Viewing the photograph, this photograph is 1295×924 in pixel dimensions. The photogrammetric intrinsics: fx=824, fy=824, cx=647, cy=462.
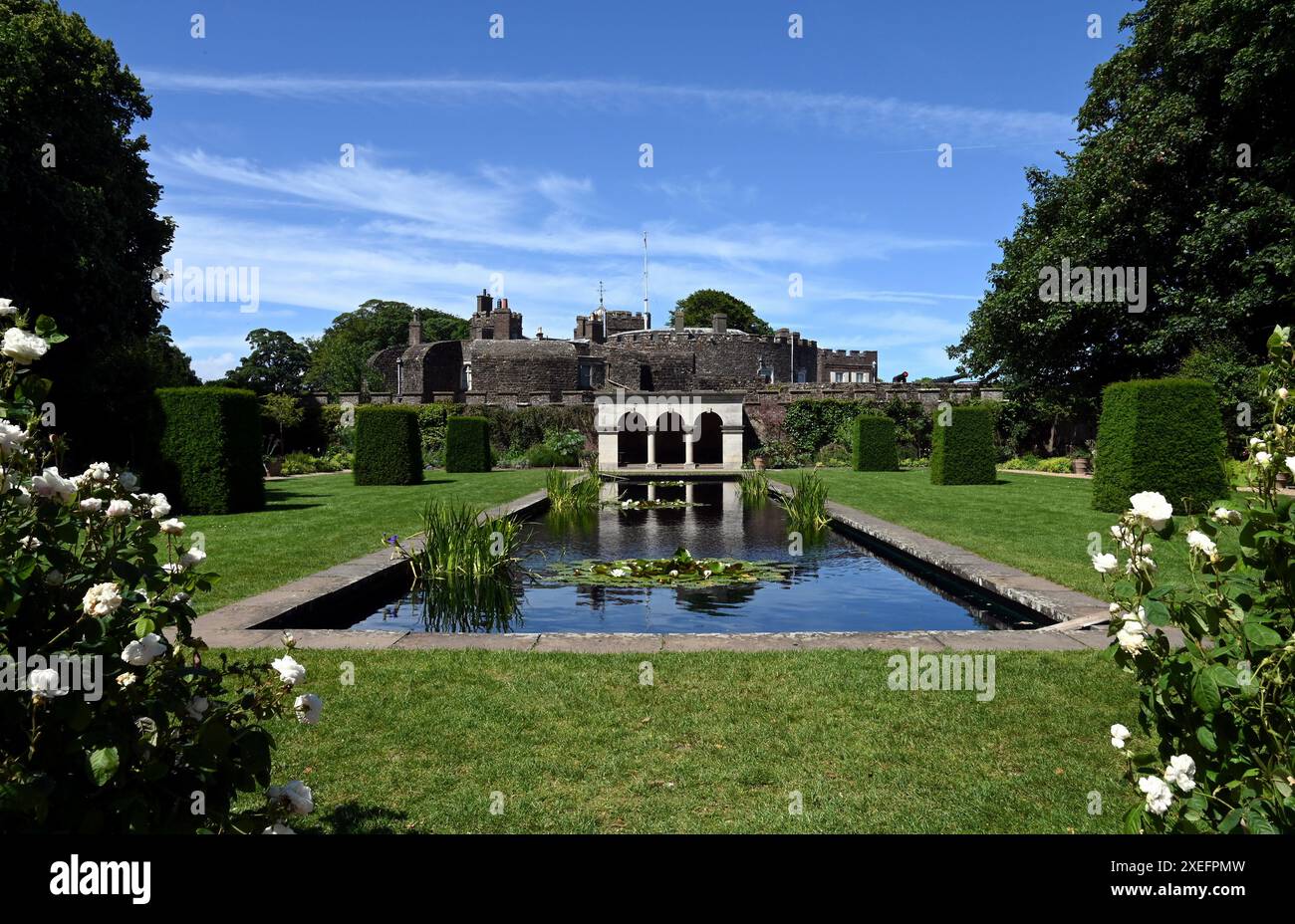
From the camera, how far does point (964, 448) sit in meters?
21.9

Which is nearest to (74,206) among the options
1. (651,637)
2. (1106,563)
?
(651,637)

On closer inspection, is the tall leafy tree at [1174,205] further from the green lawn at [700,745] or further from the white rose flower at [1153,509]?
the white rose flower at [1153,509]

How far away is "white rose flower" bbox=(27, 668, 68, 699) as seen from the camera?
165 centimetres

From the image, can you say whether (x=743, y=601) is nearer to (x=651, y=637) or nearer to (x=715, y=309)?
(x=651, y=637)

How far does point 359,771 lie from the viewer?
3.52 meters

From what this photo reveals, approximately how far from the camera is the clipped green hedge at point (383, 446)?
2105 centimetres

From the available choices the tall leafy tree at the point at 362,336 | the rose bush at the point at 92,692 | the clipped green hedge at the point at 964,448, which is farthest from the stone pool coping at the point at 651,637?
the tall leafy tree at the point at 362,336

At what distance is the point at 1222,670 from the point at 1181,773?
262 millimetres

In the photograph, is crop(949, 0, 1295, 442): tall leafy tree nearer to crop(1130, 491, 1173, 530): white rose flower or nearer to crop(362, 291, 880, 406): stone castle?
crop(362, 291, 880, 406): stone castle

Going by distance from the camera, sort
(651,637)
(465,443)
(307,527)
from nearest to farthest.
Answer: (651,637) < (307,527) < (465,443)

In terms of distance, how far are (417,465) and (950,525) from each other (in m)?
14.2
